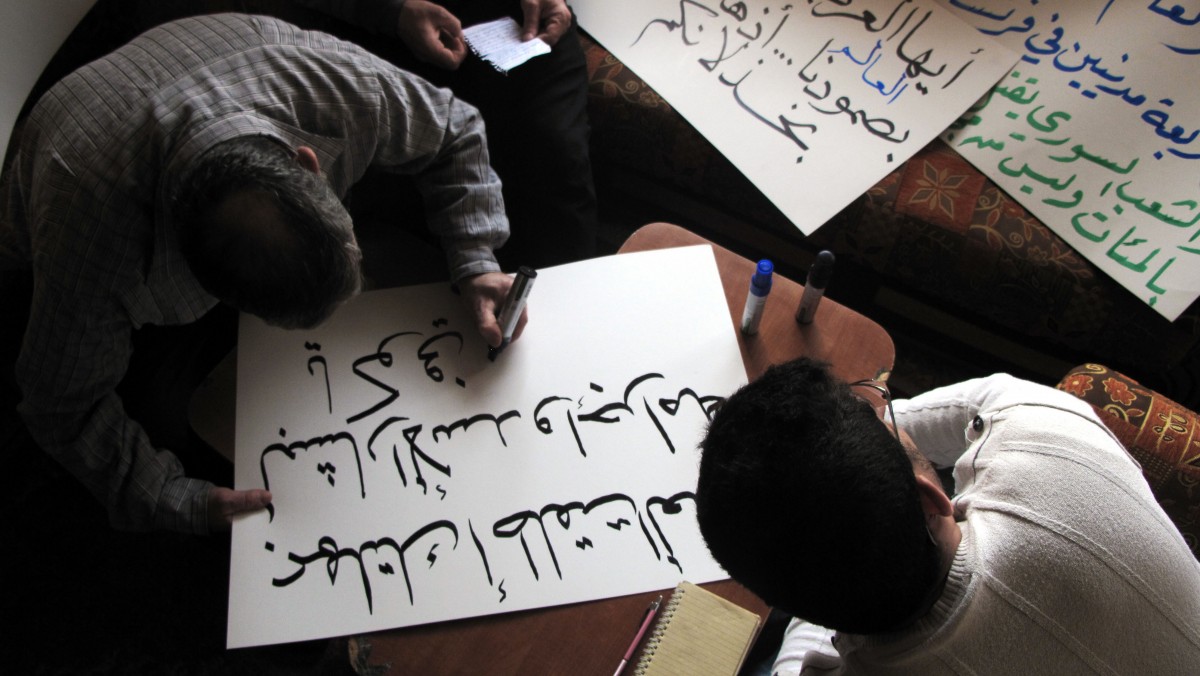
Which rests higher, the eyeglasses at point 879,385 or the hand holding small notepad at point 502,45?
the hand holding small notepad at point 502,45

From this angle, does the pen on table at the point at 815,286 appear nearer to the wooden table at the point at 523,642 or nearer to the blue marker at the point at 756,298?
the blue marker at the point at 756,298

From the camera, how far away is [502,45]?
1150 millimetres

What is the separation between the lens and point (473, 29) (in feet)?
3.79

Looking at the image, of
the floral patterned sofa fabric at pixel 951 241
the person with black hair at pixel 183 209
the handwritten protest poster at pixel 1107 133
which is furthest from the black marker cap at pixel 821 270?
the handwritten protest poster at pixel 1107 133

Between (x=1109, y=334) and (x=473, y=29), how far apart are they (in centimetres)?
111

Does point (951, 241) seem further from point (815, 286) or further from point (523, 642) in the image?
point (523, 642)

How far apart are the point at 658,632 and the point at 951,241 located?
0.82 metres

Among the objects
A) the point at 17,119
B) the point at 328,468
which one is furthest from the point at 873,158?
the point at 17,119

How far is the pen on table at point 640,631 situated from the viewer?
685 millimetres

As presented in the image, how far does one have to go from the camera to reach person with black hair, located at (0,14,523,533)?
25.3 inches

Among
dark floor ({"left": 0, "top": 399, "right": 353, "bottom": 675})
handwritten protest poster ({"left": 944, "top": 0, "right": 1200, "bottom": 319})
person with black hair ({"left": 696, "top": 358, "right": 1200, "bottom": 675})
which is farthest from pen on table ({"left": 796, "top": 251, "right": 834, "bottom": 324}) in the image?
dark floor ({"left": 0, "top": 399, "right": 353, "bottom": 675})

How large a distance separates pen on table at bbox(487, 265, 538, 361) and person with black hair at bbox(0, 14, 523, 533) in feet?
0.05

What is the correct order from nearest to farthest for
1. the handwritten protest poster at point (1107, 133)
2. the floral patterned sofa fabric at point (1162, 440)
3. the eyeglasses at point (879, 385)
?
the eyeglasses at point (879, 385)
the floral patterned sofa fabric at point (1162, 440)
the handwritten protest poster at point (1107, 133)

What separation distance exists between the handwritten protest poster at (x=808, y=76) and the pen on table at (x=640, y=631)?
64 centimetres
